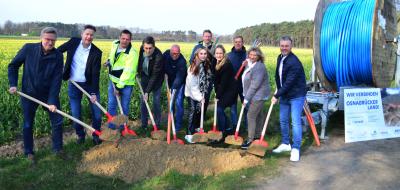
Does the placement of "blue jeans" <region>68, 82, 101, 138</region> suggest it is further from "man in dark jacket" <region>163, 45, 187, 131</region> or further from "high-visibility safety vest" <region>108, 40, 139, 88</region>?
"man in dark jacket" <region>163, 45, 187, 131</region>

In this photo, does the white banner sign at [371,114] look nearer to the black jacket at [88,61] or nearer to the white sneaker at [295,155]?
the white sneaker at [295,155]

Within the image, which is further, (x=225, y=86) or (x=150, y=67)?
(x=150, y=67)

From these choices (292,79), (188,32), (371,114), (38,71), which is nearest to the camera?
(38,71)

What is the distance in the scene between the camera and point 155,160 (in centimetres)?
529

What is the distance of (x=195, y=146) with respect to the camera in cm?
570

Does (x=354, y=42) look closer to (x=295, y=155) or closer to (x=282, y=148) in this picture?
(x=282, y=148)

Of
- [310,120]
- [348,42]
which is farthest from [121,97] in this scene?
[348,42]

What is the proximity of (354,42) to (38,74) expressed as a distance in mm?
5626

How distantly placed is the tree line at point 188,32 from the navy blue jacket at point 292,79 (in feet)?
117

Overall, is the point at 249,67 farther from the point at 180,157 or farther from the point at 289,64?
the point at 180,157

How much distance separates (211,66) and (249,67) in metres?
0.72

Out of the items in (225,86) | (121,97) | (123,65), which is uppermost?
(123,65)

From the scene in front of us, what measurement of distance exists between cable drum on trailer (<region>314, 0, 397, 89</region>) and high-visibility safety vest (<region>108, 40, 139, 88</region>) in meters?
3.76

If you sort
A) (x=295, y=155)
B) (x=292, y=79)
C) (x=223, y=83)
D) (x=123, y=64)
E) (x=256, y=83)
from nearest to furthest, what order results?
1. (x=292, y=79)
2. (x=295, y=155)
3. (x=256, y=83)
4. (x=123, y=64)
5. (x=223, y=83)
